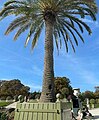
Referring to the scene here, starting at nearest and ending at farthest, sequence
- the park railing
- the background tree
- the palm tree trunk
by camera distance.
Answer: the park railing → the palm tree trunk → the background tree

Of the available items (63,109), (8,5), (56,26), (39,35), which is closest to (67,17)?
(56,26)

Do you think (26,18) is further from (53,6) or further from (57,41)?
(57,41)

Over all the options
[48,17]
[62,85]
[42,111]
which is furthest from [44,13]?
[62,85]

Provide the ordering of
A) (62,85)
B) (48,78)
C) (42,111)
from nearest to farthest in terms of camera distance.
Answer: (42,111) → (48,78) → (62,85)

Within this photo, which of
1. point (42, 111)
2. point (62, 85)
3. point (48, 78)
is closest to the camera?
point (42, 111)

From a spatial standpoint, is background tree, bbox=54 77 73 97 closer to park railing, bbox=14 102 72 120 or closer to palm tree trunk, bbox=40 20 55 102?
palm tree trunk, bbox=40 20 55 102

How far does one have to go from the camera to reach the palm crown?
15867mm

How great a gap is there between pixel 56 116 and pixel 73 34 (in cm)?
1366

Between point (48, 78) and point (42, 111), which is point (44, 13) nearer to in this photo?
point (48, 78)

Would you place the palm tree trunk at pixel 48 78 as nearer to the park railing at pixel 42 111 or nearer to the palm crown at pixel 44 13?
the palm crown at pixel 44 13

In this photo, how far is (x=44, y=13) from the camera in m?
16.2

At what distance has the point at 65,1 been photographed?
15.7 metres

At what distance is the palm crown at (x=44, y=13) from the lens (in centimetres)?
1587

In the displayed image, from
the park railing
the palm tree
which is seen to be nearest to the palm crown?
the palm tree
